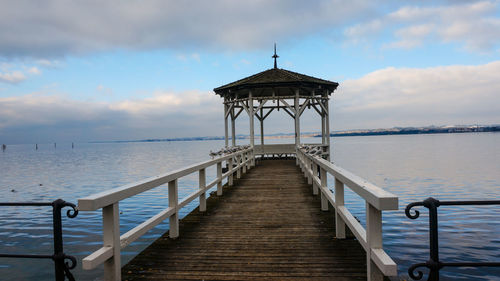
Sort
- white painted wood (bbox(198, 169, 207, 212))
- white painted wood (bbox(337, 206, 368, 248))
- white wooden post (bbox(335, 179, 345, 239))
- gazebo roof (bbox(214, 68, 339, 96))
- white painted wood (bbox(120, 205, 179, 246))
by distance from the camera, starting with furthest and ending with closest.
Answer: gazebo roof (bbox(214, 68, 339, 96)) < white painted wood (bbox(198, 169, 207, 212)) < white wooden post (bbox(335, 179, 345, 239)) < white painted wood (bbox(120, 205, 179, 246)) < white painted wood (bbox(337, 206, 368, 248))

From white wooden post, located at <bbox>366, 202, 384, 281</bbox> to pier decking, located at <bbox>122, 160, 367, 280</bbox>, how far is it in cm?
Answer: 42

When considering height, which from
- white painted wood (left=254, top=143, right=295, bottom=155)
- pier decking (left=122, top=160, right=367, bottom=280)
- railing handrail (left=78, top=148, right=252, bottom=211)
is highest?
railing handrail (left=78, top=148, right=252, bottom=211)

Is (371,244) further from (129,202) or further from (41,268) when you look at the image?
(129,202)

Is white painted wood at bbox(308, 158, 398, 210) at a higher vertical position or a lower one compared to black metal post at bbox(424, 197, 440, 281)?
higher

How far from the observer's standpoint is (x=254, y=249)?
460 centimetres

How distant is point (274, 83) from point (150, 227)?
12.9 m

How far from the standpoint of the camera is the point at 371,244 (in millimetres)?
3113

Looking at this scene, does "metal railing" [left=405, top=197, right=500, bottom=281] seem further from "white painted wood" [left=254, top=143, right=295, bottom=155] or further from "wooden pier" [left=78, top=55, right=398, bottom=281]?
"white painted wood" [left=254, top=143, right=295, bottom=155]

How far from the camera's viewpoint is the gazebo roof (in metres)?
16.3

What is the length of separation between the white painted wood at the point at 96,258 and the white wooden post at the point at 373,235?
256cm

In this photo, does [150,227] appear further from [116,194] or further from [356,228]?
[356,228]

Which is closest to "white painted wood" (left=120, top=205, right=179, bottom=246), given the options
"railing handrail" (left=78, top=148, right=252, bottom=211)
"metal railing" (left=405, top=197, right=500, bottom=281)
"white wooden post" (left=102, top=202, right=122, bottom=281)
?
"white wooden post" (left=102, top=202, right=122, bottom=281)

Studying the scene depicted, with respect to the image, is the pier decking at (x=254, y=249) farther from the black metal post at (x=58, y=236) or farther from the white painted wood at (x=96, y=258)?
the black metal post at (x=58, y=236)

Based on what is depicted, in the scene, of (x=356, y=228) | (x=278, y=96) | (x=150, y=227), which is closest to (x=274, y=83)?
(x=278, y=96)
